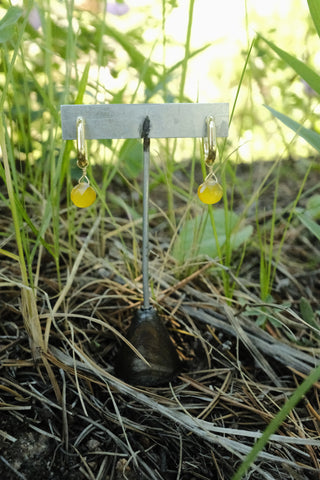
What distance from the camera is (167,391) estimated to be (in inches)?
30.0

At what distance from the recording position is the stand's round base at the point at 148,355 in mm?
756

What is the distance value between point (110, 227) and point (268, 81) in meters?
1.03

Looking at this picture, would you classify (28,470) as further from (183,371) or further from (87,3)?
(87,3)

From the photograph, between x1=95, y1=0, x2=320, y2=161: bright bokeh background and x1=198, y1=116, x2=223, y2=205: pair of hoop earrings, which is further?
x1=95, y1=0, x2=320, y2=161: bright bokeh background

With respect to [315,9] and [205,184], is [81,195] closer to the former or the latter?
[205,184]

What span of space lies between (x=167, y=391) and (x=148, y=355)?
0.07 m

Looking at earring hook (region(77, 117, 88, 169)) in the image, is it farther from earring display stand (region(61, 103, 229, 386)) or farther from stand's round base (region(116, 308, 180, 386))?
stand's round base (region(116, 308, 180, 386))

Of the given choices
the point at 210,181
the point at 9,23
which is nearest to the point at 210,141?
the point at 210,181

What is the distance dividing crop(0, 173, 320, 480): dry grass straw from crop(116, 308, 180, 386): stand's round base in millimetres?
20

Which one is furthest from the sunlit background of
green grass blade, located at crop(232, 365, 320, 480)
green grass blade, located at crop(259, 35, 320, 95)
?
green grass blade, located at crop(232, 365, 320, 480)

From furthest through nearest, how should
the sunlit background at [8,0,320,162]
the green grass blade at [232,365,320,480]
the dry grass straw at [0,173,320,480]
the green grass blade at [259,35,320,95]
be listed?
the sunlit background at [8,0,320,162]
the green grass blade at [259,35,320,95]
the dry grass straw at [0,173,320,480]
the green grass blade at [232,365,320,480]

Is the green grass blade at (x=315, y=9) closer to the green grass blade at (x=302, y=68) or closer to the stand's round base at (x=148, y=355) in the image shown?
the green grass blade at (x=302, y=68)

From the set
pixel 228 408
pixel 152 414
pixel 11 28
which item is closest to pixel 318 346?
pixel 228 408

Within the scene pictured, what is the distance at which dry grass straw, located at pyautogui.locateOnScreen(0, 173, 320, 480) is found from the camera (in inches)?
24.9
